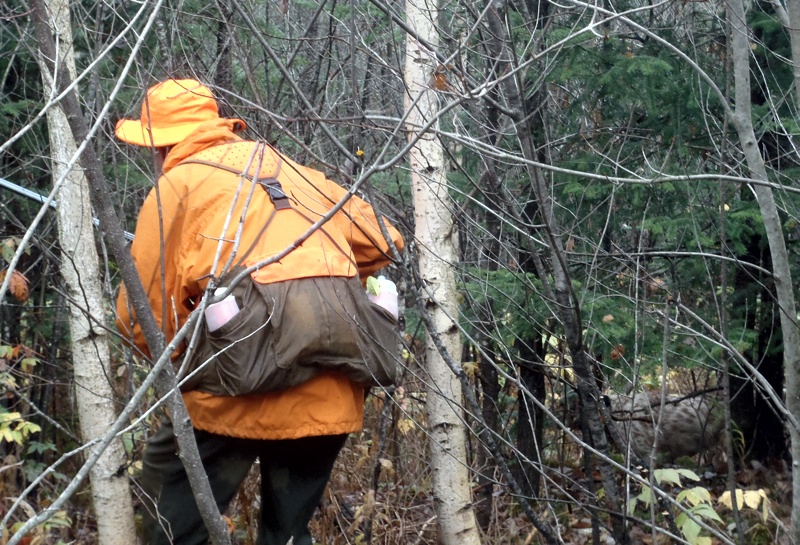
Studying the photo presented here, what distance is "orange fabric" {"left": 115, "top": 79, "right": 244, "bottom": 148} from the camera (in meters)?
2.94

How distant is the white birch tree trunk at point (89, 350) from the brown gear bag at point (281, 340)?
1.16 metres

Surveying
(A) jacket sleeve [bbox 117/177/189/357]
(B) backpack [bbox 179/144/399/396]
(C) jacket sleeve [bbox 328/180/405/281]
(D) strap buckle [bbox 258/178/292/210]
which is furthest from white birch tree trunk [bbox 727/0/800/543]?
(A) jacket sleeve [bbox 117/177/189/357]

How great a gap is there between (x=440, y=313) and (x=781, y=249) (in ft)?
4.93

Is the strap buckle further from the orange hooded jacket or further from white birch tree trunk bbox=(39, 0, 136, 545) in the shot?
white birch tree trunk bbox=(39, 0, 136, 545)

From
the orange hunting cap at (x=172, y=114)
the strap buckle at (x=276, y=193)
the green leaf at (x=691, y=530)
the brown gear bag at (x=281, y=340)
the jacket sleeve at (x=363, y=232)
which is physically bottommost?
the green leaf at (x=691, y=530)

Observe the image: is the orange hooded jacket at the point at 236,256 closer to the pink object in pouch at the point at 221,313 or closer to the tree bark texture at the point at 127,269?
the pink object in pouch at the point at 221,313

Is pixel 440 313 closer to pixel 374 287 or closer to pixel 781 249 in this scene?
pixel 374 287

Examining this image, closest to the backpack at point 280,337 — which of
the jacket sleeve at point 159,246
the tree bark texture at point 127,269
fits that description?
the jacket sleeve at point 159,246

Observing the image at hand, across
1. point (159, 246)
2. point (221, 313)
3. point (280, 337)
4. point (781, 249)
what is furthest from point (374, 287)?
point (781, 249)

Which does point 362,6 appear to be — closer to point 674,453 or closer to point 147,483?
point 147,483

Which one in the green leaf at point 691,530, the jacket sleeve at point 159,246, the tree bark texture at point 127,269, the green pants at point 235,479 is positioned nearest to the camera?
the tree bark texture at point 127,269

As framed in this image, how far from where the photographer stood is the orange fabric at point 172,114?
294cm

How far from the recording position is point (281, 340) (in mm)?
2639

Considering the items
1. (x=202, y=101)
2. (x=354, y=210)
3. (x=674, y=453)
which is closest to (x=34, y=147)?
(x=202, y=101)
